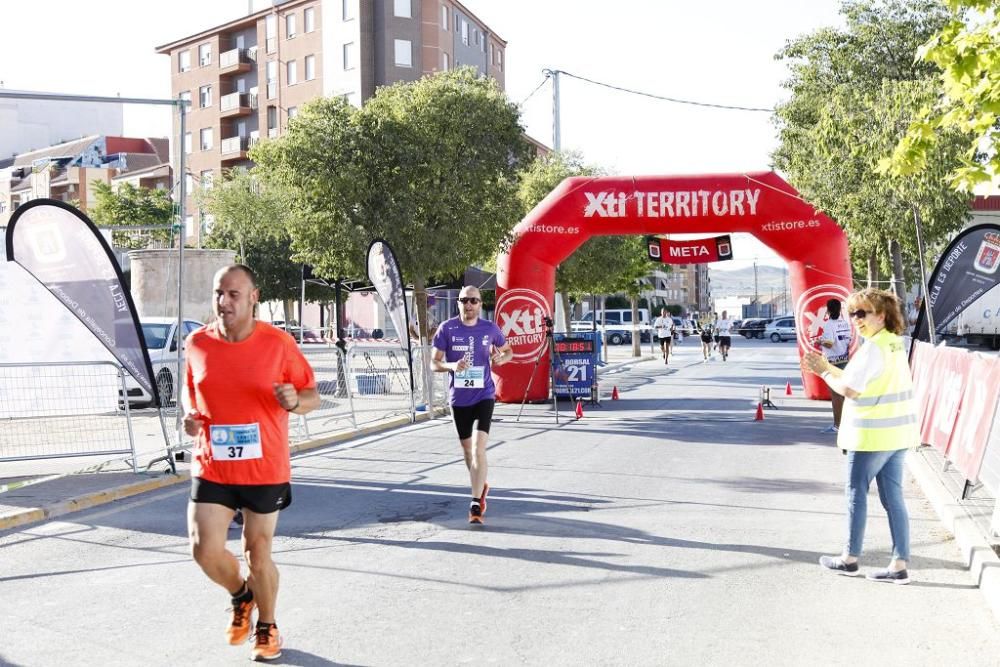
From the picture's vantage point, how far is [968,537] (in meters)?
6.71

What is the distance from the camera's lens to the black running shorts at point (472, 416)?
8.16 metres

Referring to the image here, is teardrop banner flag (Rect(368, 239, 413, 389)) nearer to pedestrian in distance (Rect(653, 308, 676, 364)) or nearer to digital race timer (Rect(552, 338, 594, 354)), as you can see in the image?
digital race timer (Rect(552, 338, 594, 354))

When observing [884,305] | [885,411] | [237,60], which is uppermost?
[237,60]

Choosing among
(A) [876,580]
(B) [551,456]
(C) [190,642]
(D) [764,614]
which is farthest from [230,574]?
(B) [551,456]

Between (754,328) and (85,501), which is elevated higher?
(754,328)

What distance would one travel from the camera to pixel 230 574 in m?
4.61

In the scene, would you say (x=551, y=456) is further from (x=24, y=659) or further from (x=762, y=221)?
(x=762, y=221)

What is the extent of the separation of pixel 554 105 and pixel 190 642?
3000cm

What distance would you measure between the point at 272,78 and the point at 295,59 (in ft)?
8.19

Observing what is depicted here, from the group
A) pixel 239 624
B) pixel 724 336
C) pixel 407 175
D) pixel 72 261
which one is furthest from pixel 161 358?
pixel 724 336

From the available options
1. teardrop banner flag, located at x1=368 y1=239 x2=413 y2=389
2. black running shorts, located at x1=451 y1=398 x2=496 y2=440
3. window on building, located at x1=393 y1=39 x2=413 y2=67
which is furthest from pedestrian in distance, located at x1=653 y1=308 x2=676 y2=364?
black running shorts, located at x1=451 y1=398 x2=496 y2=440

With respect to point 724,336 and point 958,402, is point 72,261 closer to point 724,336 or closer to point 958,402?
point 958,402

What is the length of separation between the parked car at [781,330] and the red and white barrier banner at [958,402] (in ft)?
173

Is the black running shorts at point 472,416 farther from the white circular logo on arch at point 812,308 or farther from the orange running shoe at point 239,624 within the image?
the white circular logo on arch at point 812,308
